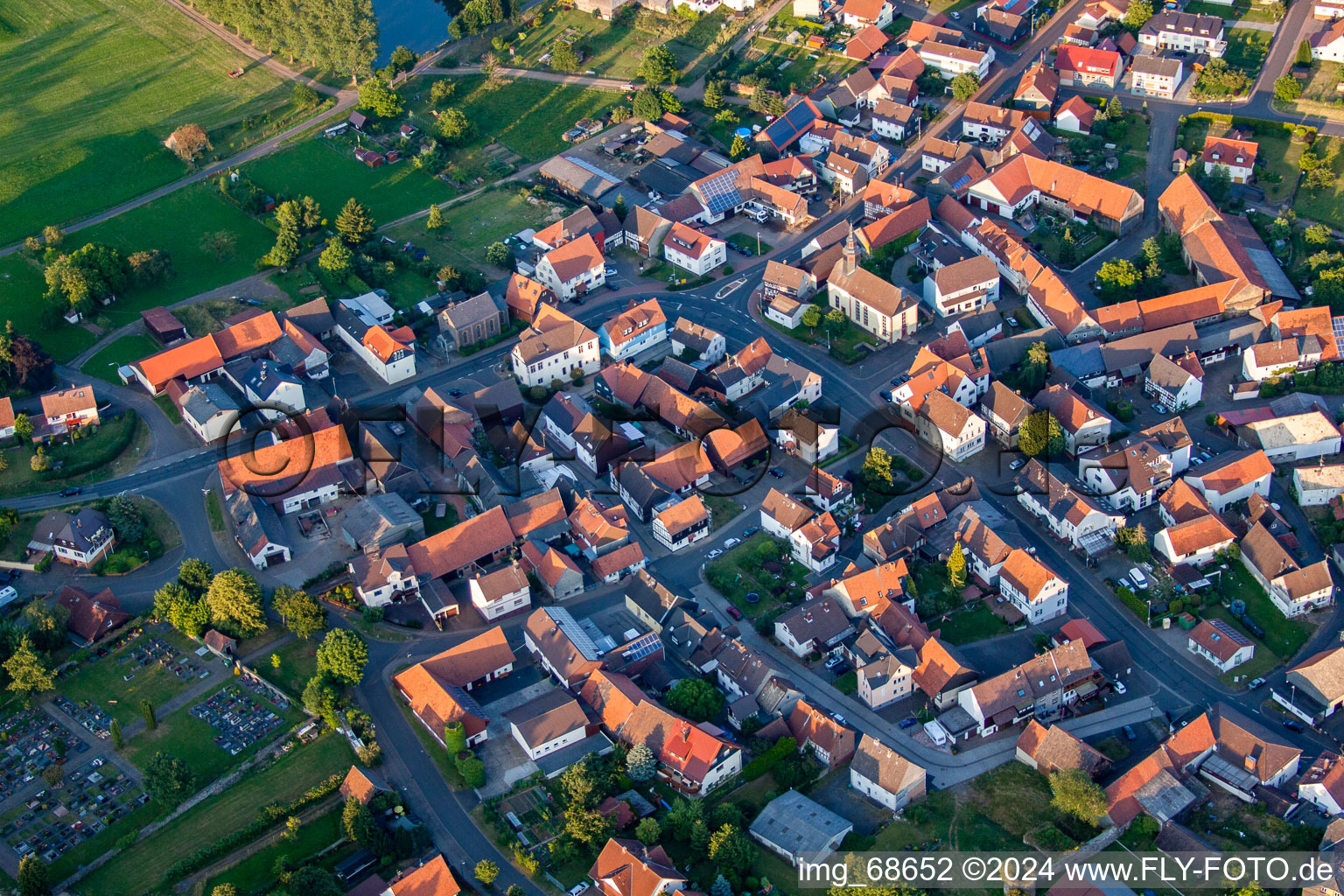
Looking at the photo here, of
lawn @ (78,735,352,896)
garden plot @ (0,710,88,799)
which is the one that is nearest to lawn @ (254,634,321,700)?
lawn @ (78,735,352,896)

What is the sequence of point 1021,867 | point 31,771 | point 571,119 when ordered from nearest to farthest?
point 1021,867, point 31,771, point 571,119

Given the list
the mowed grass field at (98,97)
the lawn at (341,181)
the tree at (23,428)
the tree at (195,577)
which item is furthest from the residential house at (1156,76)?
the tree at (23,428)

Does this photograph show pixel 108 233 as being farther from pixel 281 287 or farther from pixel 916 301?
pixel 916 301

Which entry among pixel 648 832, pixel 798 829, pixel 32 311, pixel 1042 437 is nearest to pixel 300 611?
pixel 648 832

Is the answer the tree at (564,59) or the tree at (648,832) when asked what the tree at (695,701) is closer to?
the tree at (648,832)

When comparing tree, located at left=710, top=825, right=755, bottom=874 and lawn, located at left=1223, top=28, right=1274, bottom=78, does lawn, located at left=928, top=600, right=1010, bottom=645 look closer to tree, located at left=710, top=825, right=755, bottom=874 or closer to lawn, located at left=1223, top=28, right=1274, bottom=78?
tree, located at left=710, top=825, right=755, bottom=874

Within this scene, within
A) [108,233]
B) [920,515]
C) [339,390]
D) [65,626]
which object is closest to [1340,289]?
[920,515]
